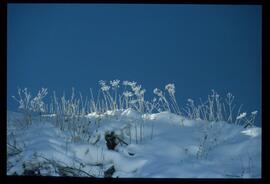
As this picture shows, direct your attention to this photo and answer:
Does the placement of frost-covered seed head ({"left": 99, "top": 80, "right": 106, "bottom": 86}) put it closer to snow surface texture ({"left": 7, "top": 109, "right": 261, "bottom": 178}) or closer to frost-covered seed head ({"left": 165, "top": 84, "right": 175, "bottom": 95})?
snow surface texture ({"left": 7, "top": 109, "right": 261, "bottom": 178})

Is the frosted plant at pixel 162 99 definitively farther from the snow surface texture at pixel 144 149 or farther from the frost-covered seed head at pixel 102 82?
the frost-covered seed head at pixel 102 82

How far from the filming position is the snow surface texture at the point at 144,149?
13.0ft

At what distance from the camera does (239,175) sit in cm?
396

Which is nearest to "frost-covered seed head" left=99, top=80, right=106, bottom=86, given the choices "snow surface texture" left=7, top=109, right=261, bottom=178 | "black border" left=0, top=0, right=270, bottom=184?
"snow surface texture" left=7, top=109, right=261, bottom=178

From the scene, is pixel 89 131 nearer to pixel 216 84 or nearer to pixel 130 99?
pixel 130 99

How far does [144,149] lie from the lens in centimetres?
402

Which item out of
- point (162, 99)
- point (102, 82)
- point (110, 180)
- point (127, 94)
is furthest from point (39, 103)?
point (162, 99)

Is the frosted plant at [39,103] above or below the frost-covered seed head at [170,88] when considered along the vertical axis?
below

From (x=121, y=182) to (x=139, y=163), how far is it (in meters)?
0.19

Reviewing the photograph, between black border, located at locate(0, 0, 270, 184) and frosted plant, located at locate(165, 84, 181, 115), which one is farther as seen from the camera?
frosted plant, located at locate(165, 84, 181, 115)

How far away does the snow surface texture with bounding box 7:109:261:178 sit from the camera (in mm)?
3965

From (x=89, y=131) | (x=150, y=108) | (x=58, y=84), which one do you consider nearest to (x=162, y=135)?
(x=150, y=108)

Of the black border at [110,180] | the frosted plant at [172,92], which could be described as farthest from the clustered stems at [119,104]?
the black border at [110,180]

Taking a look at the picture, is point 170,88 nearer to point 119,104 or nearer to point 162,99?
point 162,99
